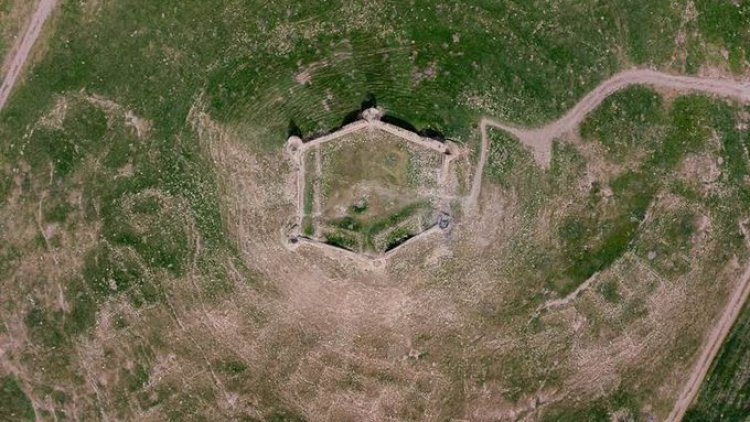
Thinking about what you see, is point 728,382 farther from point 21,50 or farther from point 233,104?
point 21,50

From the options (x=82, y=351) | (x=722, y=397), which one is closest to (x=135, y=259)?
(x=82, y=351)

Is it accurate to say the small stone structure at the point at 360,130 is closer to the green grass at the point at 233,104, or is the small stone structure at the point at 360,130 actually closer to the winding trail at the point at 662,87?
the green grass at the point at 233,104

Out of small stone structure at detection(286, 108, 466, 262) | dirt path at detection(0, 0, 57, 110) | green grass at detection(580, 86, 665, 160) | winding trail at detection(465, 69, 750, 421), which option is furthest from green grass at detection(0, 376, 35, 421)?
green grass at detection(580, 86, 665, 160)

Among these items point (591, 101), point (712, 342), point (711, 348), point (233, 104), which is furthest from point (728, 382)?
point (233, 104)

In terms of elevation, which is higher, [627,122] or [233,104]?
[233,104]

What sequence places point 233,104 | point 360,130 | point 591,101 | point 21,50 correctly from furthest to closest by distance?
1. point 21,50
2. point 591,101
3. point 233,104
4. point 360,130

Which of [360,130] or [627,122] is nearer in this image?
[360,130]

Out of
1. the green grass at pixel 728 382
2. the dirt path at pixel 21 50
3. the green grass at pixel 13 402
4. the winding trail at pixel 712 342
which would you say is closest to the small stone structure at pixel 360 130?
the dirt path at pixel 21 50
